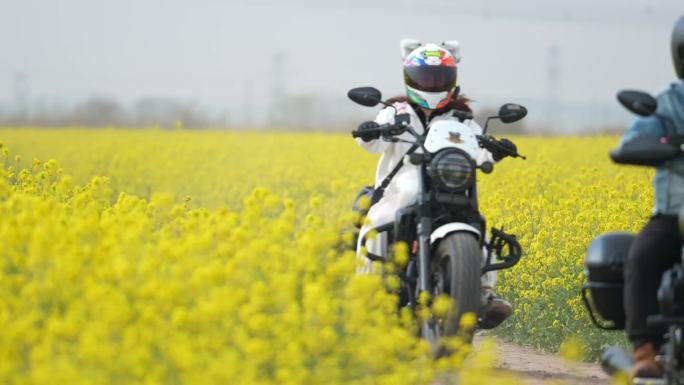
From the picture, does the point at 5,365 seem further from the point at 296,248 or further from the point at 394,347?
the point at 296,248

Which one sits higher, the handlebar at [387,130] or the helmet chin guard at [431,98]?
the helmet chin guard at [431,98]

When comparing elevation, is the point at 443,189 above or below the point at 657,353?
above

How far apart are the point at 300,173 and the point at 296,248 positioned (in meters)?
16.7

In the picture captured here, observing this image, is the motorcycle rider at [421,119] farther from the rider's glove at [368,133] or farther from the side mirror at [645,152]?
the side mirror at [645,152]

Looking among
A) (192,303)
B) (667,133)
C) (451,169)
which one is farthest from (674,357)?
(451,169)

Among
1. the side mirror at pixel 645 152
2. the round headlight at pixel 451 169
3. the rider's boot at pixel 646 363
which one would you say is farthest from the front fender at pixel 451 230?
the side mirror at pixel 645 152

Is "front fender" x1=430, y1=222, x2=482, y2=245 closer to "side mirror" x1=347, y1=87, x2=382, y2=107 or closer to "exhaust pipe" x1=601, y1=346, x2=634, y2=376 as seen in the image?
"side mirror" x1=347, y1=87, x2=382, y2=107

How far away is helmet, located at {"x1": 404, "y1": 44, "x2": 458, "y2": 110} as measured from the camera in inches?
352

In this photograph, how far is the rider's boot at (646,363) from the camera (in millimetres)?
6383

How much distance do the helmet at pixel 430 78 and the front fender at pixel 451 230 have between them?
35.8 inches

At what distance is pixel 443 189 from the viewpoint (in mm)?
8414

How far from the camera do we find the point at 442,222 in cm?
853

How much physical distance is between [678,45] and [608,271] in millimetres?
968

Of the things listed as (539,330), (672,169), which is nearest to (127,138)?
(539,330)
